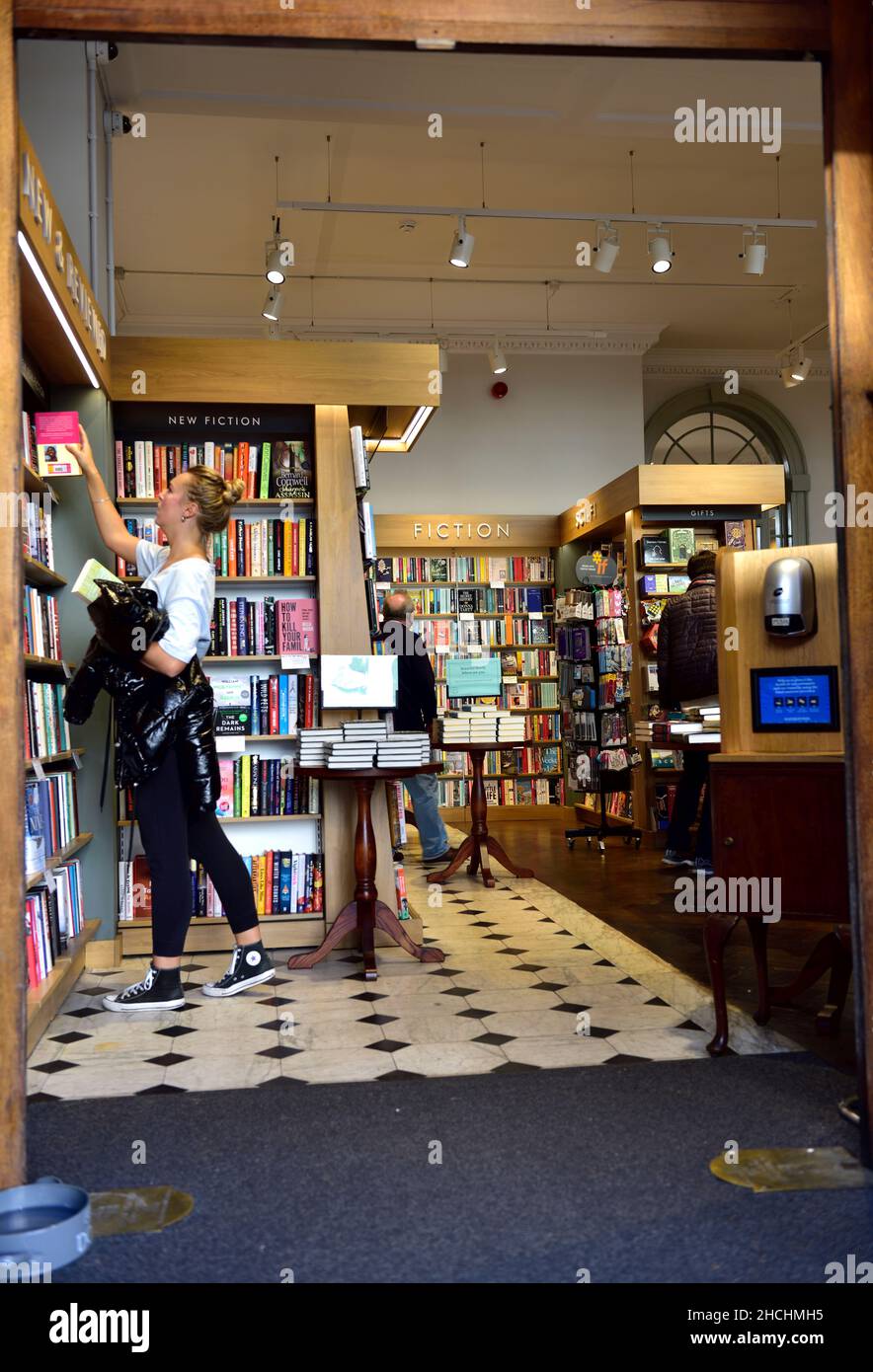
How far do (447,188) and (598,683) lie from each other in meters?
4.02

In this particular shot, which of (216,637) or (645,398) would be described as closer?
(216,637)

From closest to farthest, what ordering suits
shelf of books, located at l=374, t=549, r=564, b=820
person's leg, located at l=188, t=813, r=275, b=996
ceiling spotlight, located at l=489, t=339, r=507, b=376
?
person's leg, located at l=188, t=813, r=275, b=996 → ceiling spotlight, located at l=489, t=339, r=507, b=376 → shelf of books, located at l=374, t=549, r=564, b=820

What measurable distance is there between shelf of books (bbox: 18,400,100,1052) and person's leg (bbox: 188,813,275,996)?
0.50m

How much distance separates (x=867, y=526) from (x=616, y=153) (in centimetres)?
664

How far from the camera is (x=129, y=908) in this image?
489 cm

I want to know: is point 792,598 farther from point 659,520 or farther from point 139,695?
point 659,520

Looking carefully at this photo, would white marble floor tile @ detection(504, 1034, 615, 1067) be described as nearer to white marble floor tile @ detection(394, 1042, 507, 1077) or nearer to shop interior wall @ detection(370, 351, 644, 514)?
white marble floor tile @ detection(394, 1042, 507, 1077)

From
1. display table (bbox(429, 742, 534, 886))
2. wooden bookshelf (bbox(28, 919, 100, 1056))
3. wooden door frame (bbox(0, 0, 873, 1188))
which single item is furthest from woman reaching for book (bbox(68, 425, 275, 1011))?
display table (bbox(429, 742, 534, 886))

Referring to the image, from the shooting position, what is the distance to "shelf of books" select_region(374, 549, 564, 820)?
10.8m

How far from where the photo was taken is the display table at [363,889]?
4480 millimetres

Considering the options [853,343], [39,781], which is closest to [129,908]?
[39,781]

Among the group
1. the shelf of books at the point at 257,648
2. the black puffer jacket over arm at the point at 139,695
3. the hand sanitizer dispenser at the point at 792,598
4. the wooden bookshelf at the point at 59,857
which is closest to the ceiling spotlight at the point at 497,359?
the shelf of books at the point at 257,648
